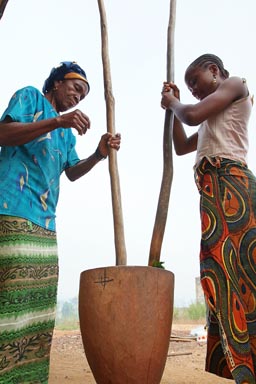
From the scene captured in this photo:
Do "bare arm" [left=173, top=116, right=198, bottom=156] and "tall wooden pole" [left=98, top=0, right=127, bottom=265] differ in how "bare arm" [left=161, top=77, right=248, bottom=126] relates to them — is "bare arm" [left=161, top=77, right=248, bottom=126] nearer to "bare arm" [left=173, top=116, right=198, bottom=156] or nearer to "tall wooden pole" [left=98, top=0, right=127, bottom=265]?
"bare arm" [left=173, top=116, right=198, bottom=156]

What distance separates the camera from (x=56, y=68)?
2381mm

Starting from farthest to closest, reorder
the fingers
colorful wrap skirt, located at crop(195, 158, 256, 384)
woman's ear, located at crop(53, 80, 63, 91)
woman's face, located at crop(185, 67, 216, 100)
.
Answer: the fingers
woman's ear, located at crop(53, 80, 63, 91)
woman's face, located at crop(185, 67, 216, 100)
colorful wrap skirt, located at crop(195, 158, 256, 384)

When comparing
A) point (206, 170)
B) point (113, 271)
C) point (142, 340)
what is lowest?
point (142, 340)

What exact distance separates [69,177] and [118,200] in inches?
12.6

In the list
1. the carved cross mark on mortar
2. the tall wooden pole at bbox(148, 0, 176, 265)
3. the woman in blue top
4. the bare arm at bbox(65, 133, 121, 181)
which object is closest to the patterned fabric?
the woman in blue top

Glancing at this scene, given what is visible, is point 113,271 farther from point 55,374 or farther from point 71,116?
point 55,374

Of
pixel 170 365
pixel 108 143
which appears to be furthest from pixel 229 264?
pixel 170 365

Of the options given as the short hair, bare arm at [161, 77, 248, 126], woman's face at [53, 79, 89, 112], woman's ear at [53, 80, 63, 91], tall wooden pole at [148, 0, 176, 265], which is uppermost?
the short hair

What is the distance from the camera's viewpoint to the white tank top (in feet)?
6.96

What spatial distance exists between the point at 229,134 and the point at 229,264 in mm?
584

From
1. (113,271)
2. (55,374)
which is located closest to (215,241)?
(113,271)

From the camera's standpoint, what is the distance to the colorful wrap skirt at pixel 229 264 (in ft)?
6.18

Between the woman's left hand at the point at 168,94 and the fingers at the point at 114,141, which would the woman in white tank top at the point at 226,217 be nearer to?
the woman's left hand at the point at 168,94

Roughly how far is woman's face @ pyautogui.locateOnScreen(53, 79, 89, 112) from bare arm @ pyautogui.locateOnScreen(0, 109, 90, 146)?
0.30 meters
